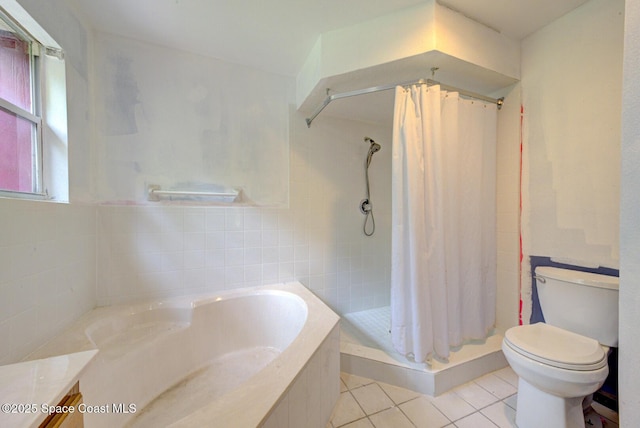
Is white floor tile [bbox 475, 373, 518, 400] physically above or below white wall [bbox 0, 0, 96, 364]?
below

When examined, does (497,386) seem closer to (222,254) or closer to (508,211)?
(508,211)

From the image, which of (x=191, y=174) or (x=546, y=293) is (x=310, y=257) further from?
(x=546, y=293)

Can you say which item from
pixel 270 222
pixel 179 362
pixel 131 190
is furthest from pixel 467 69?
pixel 179 362

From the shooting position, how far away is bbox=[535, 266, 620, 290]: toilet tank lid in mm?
1175

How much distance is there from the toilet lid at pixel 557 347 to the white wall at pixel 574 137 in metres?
0.42

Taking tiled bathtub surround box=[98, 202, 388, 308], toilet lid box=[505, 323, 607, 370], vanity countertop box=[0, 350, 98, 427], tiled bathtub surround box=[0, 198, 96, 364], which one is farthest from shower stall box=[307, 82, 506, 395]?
tiled bathtub surround box=[0, 198, 96, 364]

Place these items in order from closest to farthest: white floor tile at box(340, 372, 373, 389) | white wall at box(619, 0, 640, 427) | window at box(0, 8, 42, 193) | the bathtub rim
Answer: the bathtub rim → white wall at box(619, 0, 640, 427) → window at box(0, 8, 42, 193) → white floor tile at box(340, 372, 373, 389)

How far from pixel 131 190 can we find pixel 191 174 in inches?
15.2

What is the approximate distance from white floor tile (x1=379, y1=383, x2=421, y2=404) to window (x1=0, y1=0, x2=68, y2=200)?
215 centimetres

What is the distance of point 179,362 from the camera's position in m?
1.42

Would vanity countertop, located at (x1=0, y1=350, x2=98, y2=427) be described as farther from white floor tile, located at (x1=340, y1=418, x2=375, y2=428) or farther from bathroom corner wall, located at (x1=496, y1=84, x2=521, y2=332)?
bathroom corner wall, located at (x1=496, y1=84, x2=521, y2=332)

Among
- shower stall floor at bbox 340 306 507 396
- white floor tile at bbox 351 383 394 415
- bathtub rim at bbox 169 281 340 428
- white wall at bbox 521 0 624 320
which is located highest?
white wall at bbox 521 0 624 320

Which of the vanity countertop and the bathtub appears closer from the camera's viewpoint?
the vanity countertop

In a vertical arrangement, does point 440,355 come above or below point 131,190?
below
